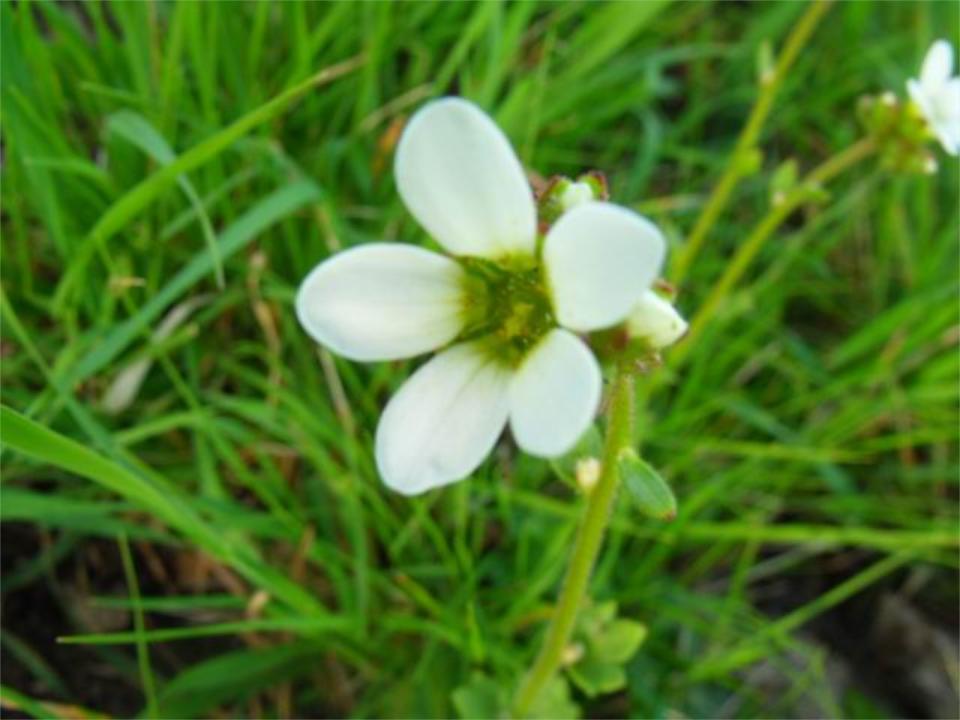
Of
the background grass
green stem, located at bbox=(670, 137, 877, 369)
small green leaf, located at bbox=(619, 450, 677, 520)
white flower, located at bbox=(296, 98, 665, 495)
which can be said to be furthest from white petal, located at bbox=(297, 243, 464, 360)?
green stem, located at bbox=(670, 137, 877, 369)

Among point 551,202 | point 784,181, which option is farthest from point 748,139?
point 551,202

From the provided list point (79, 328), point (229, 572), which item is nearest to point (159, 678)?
point (229, 572)

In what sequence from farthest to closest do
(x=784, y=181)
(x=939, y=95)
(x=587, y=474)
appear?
(x=784, y=181) < (x=939, y=95) < (x=587, y=474)

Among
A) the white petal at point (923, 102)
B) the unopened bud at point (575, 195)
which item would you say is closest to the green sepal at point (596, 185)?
the unopened bud at point (575, 195)

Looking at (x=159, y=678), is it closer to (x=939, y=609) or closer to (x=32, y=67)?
(x=32, y=67)

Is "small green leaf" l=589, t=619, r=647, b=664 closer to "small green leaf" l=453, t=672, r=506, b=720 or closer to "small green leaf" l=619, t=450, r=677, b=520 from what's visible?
"small green leaf" l=453, t=672, r=506, b=720

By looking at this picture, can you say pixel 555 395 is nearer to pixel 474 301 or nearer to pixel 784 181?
pixel 474 301
